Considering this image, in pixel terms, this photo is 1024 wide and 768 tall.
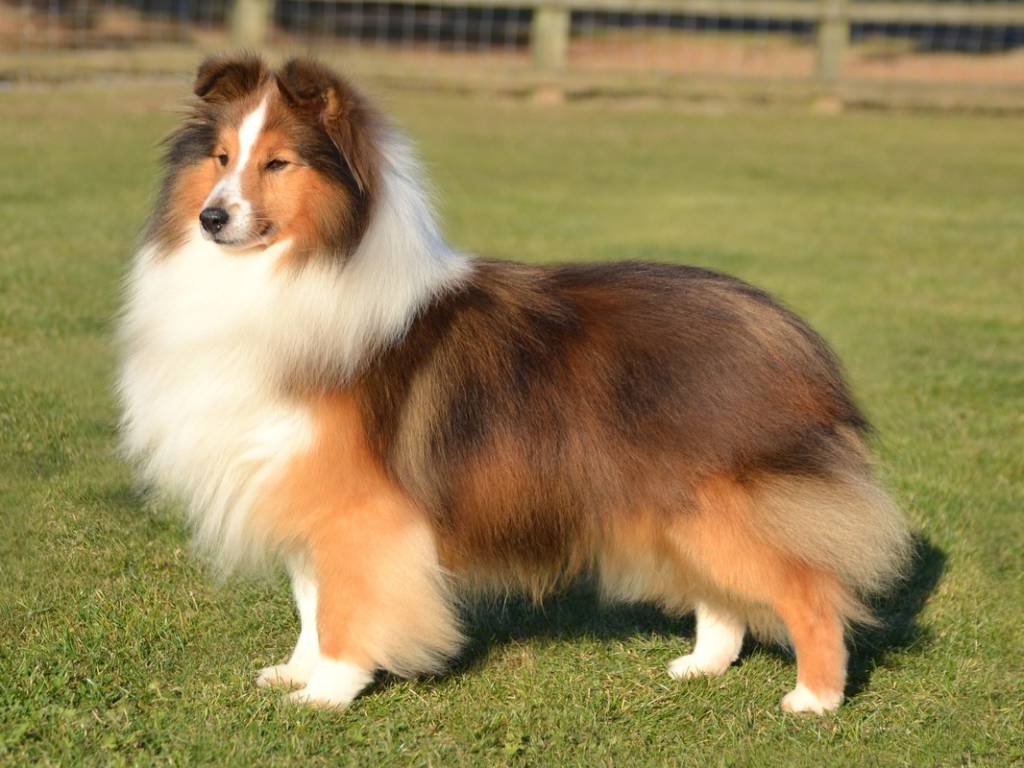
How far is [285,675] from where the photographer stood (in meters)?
4.49

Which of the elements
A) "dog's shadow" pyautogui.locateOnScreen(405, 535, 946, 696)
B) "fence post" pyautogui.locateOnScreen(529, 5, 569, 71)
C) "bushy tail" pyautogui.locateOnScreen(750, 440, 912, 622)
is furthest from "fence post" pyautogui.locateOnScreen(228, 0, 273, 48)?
"bushy tail" pyautogui.locateOnScreen(750, 440, 912, 622)

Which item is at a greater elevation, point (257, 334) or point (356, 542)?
point (257, 334)

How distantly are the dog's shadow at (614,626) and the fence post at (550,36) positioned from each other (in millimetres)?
14897

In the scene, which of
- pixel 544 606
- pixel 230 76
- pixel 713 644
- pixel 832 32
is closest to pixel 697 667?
pixel 713 644

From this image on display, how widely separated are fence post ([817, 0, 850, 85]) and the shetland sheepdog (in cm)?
1629

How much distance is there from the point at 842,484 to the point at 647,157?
42.4 feet

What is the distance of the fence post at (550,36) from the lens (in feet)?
→ 63.1

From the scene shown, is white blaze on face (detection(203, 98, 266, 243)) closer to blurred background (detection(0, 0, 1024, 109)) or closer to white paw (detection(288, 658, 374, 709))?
white paw (detection(288, 658, 374, 709))

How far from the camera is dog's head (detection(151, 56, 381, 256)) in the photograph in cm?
397

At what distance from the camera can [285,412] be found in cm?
405

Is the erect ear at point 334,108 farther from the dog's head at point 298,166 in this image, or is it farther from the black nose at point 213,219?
the black nose at point 213,219

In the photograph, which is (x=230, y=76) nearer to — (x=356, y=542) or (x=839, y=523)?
(x=356, y=542)

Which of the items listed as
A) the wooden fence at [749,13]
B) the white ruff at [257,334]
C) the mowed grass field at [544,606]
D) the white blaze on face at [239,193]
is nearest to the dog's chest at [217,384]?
the white ruff at [257,334]

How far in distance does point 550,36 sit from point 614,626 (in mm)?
15350
